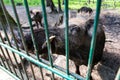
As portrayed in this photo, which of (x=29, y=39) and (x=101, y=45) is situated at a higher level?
(x=29, y=39)

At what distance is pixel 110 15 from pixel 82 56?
3.23 meters

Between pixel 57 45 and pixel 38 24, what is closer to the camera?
pixel 57 45

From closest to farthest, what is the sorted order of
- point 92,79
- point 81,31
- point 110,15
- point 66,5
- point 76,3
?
point 66,5 → point 81,31 → point 92,79 → point 110,15 → point 76,3

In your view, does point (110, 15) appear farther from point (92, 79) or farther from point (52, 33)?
point (52, 33)

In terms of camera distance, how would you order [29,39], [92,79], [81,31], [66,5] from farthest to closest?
1. [92,79]
2. [81,31]
3. [29,39]
4. [66,5]

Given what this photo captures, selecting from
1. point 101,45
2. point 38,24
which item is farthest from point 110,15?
point 101,45

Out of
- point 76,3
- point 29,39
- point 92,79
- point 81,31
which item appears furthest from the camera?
point 76,3

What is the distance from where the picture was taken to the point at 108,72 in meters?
2.60

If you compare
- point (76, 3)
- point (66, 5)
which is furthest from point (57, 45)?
point (76, 3)

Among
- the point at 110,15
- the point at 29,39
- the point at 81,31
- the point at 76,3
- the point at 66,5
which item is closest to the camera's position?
the point at 66,5

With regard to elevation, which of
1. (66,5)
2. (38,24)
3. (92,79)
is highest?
(66,5)

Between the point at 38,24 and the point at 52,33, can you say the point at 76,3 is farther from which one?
the point at 52,33

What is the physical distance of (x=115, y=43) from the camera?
138 inches

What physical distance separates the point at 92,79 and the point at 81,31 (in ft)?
2.82
